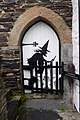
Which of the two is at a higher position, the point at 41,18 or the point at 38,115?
the point at 41,18

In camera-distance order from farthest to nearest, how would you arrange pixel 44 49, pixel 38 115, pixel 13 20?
pixel 44 49 < pixel 13 20 < pixel 38 115

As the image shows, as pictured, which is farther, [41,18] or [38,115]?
[41,18]

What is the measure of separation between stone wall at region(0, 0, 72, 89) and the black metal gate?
1.21ft

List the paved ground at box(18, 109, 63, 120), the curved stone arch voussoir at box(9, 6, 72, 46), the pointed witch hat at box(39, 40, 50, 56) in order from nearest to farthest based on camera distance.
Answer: the paved ground at box(18, 109, 63, 120) → the curved stone arch voussoir at box(9, 6, 72, 46) → the pointed witch hat at box(39, 40, 50, 56)

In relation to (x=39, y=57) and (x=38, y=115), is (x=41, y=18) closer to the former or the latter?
(x=39, y=57)

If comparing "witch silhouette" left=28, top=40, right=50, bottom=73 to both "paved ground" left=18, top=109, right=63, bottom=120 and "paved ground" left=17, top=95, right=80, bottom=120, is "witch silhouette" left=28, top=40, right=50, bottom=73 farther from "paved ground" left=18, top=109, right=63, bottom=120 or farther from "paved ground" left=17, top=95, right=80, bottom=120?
"paved ground" left=18, top=109, right=63, bottom=120

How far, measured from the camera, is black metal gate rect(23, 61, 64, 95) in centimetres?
620

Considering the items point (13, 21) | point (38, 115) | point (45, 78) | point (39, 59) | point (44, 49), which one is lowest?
point (38, 115)

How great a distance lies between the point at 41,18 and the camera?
234 inches

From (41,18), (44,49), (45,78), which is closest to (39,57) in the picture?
(44,49)

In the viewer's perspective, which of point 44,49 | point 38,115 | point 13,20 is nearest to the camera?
point 38,115

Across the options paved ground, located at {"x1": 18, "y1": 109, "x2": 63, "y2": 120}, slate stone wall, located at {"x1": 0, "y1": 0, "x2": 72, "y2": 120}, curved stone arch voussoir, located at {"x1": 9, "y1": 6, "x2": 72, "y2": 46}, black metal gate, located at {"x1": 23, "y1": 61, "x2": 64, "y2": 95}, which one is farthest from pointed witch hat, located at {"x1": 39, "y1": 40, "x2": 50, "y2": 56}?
paved ground, located at {"x1": 18, "y1": 109, "x2": 63, "y2": 120}

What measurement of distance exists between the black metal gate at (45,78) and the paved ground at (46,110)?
0.24 metres

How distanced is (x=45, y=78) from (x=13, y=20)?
1728 millimetres
